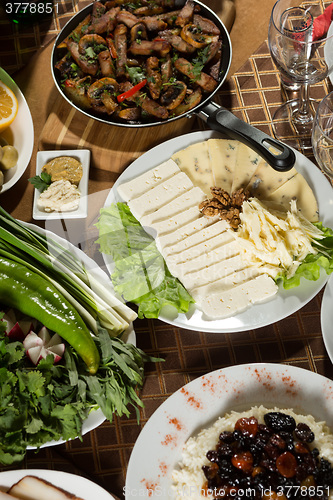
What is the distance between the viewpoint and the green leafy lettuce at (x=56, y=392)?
63.1 inches

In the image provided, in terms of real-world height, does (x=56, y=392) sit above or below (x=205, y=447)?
above

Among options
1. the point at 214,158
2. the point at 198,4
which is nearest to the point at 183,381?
the point at 214,158

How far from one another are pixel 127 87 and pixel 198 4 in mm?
406

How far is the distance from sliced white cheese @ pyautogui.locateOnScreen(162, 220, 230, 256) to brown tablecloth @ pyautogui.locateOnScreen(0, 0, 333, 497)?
0.25 metres

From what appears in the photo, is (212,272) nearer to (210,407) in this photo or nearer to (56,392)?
(210,407)

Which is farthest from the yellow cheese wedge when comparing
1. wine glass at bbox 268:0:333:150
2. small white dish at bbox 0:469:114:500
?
small white dish at bbox 0:469:114:500

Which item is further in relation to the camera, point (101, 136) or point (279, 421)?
point (101, 136)

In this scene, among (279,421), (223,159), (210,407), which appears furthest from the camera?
(223,159)

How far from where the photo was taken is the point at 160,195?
1936mm

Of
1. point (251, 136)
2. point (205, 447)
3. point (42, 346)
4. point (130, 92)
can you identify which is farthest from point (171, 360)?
point (130, 92)

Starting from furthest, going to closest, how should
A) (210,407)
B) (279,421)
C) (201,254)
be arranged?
(201,254), (210,407), (279,421)

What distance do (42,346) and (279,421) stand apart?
0.73m

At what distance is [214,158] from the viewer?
196 centimetres

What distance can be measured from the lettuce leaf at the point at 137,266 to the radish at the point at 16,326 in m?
0.30
